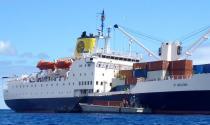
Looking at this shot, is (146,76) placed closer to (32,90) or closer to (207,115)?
(207,115)

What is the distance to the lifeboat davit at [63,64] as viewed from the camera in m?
78.0

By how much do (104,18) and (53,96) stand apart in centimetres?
1395

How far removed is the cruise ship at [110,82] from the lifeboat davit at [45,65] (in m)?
0.03

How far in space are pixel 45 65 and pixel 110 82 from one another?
1368 cm

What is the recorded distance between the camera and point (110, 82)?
241 feet

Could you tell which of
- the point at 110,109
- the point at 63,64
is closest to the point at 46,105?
the point at 63,64

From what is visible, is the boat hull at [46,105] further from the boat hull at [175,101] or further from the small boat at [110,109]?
the boat hull at [175,101]

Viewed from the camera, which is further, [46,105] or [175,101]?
[46,105]

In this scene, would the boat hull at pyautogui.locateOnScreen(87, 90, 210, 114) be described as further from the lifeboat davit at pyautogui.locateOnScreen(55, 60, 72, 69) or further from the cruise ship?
the lifeboat davit at pyautogui.locateOnScreen(55, 60, 72, 69)

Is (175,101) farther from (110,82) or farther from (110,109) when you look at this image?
(110,82)

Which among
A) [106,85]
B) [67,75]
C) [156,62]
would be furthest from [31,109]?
[156,62]

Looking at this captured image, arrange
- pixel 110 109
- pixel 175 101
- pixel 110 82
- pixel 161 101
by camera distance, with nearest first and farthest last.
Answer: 1. pixel 175 101
2. pixel 161 101
3. pixel 110 109
4. pixel 110 82

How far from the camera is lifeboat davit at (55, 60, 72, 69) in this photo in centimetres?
7802

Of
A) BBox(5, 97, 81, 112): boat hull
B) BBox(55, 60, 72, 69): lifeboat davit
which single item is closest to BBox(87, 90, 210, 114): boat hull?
BBox(5, 97, 81, 112): boat hull
